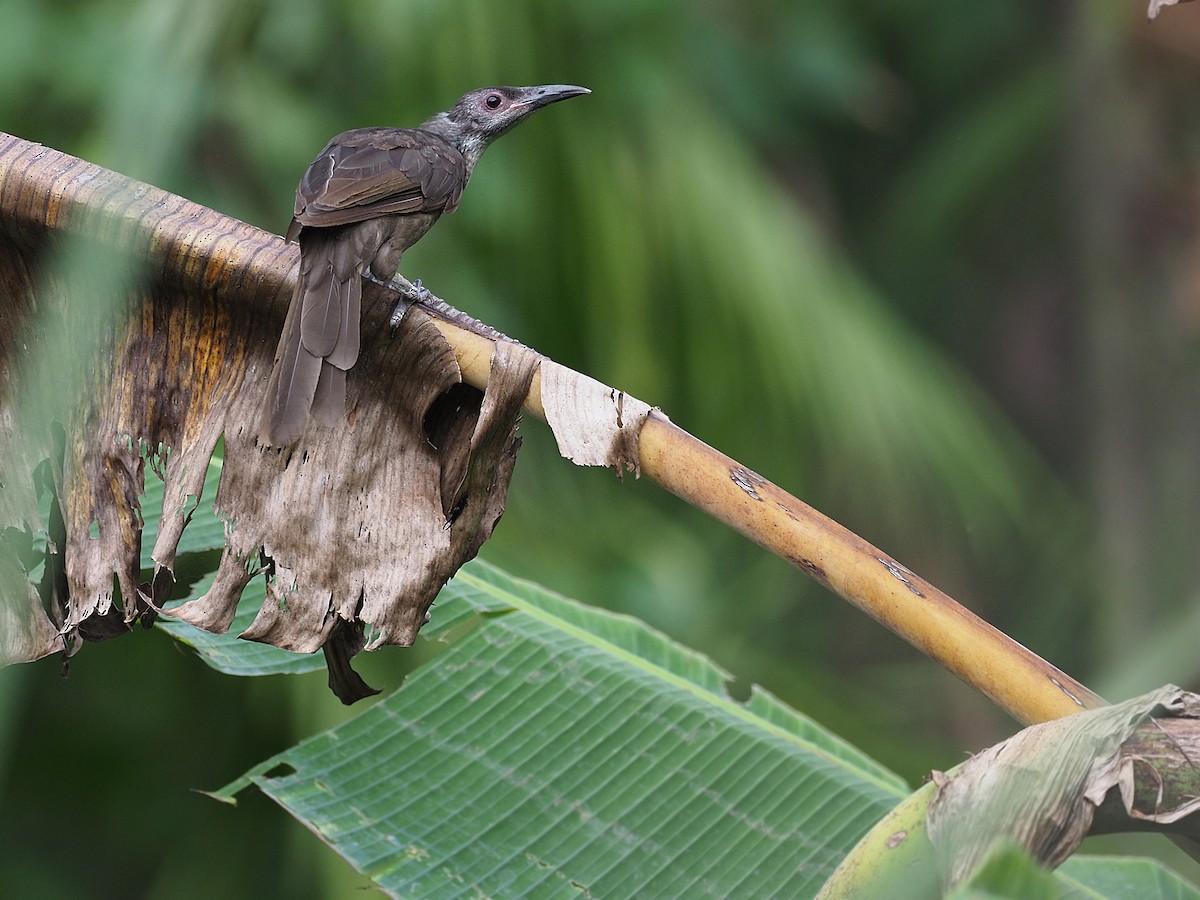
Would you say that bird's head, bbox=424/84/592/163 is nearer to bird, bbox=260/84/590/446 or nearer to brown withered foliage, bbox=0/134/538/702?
bird, bbox=260/84/590/446

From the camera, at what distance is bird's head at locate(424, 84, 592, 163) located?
11.3ft

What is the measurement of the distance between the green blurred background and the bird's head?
79 cm

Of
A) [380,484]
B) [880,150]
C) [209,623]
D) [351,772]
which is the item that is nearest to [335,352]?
[380,484]

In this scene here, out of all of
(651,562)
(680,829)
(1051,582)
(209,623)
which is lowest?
(1051,582)

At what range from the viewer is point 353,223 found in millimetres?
2338

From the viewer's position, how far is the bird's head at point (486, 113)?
11.3 ft

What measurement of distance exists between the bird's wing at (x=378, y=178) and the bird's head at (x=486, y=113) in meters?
0.53

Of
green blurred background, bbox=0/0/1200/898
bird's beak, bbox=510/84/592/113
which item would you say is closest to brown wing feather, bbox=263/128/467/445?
bird's beak, bbox=510/84/592/113

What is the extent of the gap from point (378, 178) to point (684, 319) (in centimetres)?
252

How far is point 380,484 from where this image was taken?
5.83 ft

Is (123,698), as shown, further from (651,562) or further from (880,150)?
(880,150)

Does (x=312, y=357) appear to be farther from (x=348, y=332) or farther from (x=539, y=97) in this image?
(x=539, y=97)

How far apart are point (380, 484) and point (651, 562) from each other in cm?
307

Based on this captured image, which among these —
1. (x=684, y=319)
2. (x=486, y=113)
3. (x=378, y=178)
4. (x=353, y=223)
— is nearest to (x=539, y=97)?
(x=486, y=113)
